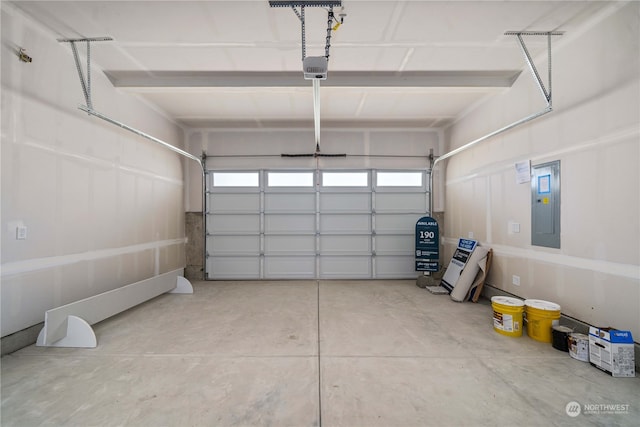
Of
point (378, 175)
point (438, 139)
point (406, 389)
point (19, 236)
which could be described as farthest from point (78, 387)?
point (438, 139)

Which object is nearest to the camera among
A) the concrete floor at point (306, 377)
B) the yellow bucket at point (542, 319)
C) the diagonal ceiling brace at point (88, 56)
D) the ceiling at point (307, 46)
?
the concrete floor at point (306, 377)

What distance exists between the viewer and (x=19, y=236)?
2.66 meters

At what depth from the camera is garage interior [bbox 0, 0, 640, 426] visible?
2.04 metres

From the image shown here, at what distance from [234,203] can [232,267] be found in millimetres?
1372

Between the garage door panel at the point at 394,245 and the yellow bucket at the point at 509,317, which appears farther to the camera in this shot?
the garage door panel at the point at 394,245

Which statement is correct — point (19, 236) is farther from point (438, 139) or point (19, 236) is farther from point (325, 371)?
point (438, 139)

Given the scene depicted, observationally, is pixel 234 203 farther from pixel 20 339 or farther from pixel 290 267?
pixel 20 339

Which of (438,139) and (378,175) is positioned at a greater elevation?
(438,139)

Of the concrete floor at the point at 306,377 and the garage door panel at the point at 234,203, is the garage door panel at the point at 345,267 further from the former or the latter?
the concrete floor at the point at 306,377

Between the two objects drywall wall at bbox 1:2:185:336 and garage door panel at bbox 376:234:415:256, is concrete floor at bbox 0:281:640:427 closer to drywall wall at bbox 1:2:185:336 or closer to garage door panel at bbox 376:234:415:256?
drywall wall at bbox 1:2:185:336

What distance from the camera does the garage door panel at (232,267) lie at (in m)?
5.89

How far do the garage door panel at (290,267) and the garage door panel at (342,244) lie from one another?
1.17 feet

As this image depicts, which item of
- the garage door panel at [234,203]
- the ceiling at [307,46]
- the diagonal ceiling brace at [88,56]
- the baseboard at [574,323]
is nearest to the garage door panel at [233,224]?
the garage door panel at [234,203]

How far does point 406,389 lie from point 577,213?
255cm
